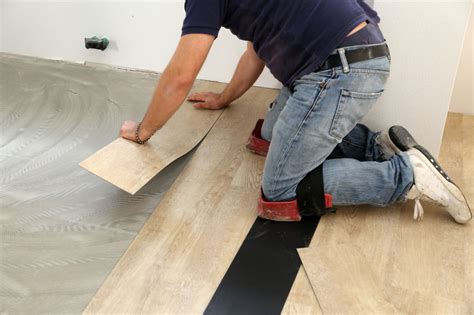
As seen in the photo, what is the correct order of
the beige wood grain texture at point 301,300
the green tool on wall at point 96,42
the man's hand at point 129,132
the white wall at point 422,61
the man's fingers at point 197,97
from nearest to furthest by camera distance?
the beige wood grain texture at point 301,300
the white wall at point 422,61
the man's hand at point 129,132
the man's fingers at point 197,97
the green tool on wall at point 96,42

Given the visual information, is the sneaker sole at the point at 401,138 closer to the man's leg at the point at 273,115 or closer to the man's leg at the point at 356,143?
the man's leg at the point at 356,143

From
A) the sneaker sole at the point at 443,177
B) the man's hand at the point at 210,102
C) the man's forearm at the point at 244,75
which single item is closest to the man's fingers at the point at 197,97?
the man's hand at the point at 210,102

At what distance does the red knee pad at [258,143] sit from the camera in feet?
8.11

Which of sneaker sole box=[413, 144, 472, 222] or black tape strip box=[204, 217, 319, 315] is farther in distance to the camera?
sneaker sole box=[413, 144, 472, 222]

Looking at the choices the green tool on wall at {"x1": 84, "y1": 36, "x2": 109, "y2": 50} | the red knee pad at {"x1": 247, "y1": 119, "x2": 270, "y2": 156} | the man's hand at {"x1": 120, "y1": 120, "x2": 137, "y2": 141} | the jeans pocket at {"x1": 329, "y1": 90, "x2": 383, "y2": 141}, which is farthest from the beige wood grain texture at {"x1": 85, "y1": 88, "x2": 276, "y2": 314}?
the green tool on wall at {"x1": 84, "y1": 36, "x2": 109, "y2": 50}

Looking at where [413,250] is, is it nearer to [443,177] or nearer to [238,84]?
[443,177]

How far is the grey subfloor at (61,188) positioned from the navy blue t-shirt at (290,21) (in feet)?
2.37

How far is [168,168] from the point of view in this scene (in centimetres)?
240

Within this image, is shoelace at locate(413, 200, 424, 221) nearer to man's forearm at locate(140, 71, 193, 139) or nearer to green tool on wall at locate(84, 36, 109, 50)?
man's forearm at locate(140, 71, 193, 139)

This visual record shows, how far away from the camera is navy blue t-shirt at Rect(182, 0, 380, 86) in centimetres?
186

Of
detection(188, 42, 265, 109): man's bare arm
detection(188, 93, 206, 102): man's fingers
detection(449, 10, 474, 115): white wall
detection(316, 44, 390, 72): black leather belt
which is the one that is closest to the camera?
detection(316, 44, 390, 72): black leather belt

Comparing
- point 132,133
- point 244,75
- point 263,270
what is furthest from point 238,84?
point 263,270

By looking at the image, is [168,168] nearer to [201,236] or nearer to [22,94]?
[201,236]

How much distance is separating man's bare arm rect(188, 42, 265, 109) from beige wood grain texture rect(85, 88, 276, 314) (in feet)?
0.63
